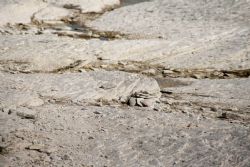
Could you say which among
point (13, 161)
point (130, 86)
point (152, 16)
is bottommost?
point (13, 161)

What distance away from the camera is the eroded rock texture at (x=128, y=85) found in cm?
517

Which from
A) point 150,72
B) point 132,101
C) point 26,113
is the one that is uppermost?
point 150,72

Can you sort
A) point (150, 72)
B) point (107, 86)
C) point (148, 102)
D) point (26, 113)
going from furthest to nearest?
point (150, 72), point (107, 86), point (148, 102), point (26, 113)

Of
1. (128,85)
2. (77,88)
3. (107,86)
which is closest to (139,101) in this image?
(128,85)

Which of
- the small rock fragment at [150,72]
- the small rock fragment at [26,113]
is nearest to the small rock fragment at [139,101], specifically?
the small rock fragment at [150,72]

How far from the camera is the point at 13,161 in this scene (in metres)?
4.97

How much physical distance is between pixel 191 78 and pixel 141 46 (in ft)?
5.94

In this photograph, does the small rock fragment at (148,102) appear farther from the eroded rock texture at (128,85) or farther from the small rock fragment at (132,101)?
the small rock fragment at (132,101)

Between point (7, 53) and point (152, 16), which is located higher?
point (152, 16)

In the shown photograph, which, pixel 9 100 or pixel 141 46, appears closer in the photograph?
pixel 9 100

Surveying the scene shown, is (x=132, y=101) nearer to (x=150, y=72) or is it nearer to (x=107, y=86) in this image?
(x=107, y=86)

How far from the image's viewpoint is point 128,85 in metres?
7.14

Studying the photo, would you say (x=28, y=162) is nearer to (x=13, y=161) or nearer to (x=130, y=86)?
(x=13, y=161)

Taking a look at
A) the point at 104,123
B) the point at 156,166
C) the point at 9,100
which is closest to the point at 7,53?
the point at 9,100
